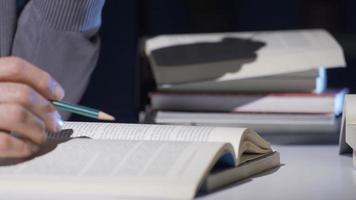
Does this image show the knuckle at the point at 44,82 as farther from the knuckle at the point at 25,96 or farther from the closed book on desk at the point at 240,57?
the closed book on desk at the point at 240,57

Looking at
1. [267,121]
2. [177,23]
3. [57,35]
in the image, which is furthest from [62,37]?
[177,23]

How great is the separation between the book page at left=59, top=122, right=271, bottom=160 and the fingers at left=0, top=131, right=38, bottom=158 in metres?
0.11

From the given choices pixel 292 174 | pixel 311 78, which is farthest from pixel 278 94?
pixel 292 174

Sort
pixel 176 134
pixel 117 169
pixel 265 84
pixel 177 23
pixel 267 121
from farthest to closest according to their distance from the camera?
pixel 177 23
pixel 265 84
pixel 267 121
pixel 176 134
pixel 117 169

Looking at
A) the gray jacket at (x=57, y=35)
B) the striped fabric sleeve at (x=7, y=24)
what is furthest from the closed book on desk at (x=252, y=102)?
the striped fabric sleeve at (x=7, y=24)

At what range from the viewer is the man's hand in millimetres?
787

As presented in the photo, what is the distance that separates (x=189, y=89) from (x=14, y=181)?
0.63m

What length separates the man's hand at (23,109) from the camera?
31.0 inches

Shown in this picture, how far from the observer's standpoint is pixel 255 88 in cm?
131

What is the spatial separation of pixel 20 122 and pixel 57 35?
48 centimetres

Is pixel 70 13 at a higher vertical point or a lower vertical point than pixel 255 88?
higher

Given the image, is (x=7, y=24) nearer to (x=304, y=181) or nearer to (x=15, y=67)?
(x=15, y=67)

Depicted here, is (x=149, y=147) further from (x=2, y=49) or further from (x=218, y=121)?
(x=2, y=49)

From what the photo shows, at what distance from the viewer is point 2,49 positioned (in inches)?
51.4
